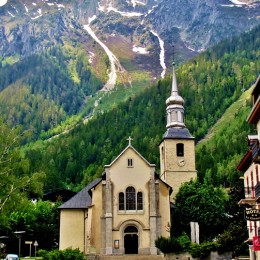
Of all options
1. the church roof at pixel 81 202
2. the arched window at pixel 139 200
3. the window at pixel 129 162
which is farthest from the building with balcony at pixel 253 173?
the church roof at pixel 81 202

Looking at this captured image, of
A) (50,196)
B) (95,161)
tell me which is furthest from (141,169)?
(95,161)

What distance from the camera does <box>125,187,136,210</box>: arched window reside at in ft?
243

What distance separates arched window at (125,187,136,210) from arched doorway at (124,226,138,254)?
245 centimetres

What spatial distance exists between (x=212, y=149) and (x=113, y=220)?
9820cm

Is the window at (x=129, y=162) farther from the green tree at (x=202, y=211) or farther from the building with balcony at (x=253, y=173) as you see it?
the building with balcony at (x=253, y=173)

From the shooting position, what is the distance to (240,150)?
6250 inches

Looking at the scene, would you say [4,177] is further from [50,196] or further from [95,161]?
[95,161]

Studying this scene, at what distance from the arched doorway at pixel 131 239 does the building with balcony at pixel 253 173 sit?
74.1ft

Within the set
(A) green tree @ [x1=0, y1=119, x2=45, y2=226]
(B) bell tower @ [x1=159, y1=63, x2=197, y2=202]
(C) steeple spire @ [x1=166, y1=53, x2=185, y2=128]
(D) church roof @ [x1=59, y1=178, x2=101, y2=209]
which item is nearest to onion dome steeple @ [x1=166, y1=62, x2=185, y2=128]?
(C) steeple spire @ [x1=166, y1=53, x2=185, y2=128]

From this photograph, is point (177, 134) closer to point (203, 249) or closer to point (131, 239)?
point (131, 239)

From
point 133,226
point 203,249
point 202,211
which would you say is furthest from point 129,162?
point 203,249

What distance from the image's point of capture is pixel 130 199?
2926 inches

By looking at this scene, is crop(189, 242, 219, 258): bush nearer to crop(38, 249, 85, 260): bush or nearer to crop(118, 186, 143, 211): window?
crop(38, 249, 85, 260): bush

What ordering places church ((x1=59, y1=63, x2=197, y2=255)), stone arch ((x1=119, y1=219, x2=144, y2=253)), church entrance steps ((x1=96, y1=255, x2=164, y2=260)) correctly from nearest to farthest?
1. church entrance steps ((x1=96, y1=255, x2=164, y2=260))
2. church ((x1=59, y1=63, x2=197, y2=255))
3. stone arch ((x1=119, y1=219, x2=144, y2=253))
